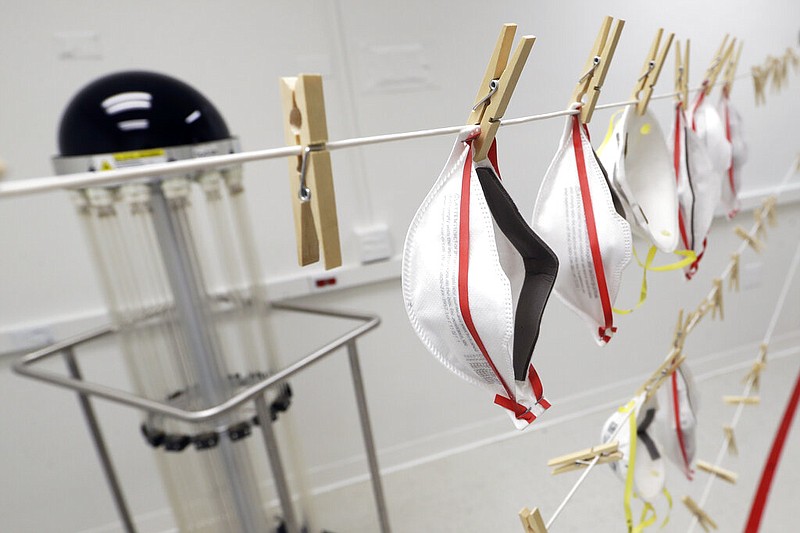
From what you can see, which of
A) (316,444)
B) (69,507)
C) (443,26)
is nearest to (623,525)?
(316,444)

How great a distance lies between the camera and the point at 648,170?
0.72 metres

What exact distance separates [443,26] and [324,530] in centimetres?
150

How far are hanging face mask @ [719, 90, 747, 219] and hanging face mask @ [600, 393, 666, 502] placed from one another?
584 millimetres

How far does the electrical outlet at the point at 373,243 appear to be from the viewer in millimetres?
1567

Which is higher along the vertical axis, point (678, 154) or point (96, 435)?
point (678, 154)

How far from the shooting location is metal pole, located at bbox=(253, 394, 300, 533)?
2.84ft

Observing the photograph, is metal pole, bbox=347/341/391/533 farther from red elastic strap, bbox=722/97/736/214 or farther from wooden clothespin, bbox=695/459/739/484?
red elastic strap, bbox=722/97/736/214

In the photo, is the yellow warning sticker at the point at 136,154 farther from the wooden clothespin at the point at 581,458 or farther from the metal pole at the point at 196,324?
the wooden clothespin at the point at 581,458

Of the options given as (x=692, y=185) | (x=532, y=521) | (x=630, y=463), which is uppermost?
(x=692, y=185)

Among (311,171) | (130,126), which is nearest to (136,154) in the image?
(130,126)

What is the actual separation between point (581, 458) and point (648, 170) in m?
0.43

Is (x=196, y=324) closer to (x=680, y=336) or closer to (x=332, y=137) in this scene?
(x=332, y=137)

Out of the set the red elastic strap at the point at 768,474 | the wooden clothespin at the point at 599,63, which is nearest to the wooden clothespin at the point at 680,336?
the wooden clothespin at the point at 599,63

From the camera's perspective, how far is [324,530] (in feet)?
4.78
